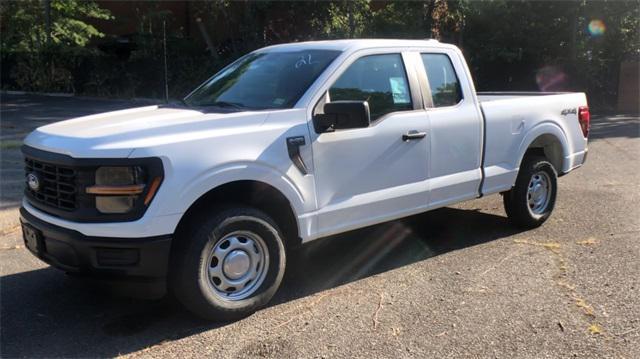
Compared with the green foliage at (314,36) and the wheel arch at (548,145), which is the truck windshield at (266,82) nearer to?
the wheel arch at (548,145)

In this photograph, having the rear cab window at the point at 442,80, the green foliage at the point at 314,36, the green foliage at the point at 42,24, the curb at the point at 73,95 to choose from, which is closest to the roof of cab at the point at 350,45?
the rear cab window at the point at 442,80

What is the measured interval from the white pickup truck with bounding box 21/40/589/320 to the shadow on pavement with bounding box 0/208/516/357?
0.43 metres

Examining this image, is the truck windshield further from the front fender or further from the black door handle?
the black door handle

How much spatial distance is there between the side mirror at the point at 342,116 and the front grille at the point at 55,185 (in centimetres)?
172

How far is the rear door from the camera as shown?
530 cm

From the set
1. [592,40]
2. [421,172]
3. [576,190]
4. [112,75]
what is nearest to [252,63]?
[421,172]

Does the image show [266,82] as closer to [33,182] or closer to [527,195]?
[33,182]

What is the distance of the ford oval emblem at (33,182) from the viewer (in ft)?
13.5

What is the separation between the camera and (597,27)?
65.8 feet

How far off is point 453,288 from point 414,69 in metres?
1.91

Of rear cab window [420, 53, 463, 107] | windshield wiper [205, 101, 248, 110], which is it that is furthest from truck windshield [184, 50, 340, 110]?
rear cab window [420, 53, 463, 107]

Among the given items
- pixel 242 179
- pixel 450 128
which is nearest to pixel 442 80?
pixel 450 128

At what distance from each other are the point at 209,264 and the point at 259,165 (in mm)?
742

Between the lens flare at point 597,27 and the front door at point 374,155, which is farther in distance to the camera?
the lens flare at point 597,27
